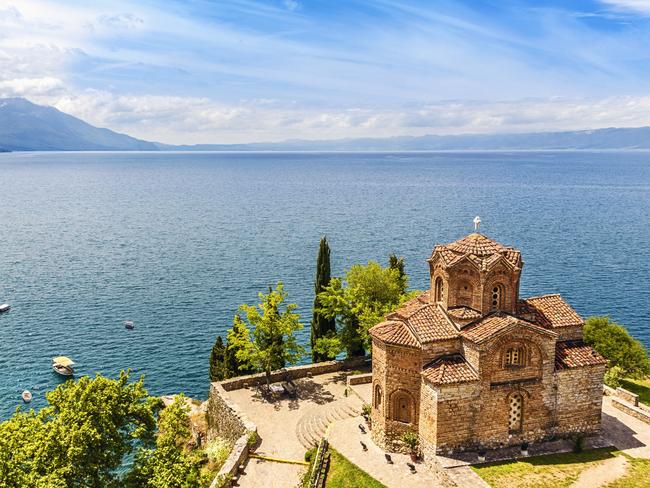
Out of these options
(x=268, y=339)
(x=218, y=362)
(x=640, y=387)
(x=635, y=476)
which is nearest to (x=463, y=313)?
(x=635, y=476)

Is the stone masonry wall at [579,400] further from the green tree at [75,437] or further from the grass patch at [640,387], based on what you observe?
the green tree at [75,437]

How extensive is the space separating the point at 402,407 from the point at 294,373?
14055 mm

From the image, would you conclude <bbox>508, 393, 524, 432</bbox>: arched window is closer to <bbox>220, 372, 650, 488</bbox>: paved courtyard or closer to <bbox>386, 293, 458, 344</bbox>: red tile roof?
<bbox>220, 372, 650, 488</bbox>: paved courtyard

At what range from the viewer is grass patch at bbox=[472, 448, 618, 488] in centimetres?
2862

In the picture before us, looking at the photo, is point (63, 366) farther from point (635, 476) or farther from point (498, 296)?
point (635, 476)

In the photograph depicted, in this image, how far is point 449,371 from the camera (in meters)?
30.6

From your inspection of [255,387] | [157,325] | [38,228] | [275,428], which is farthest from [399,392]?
[38,228]

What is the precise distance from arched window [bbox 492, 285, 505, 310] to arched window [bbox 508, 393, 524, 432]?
5.38 metres

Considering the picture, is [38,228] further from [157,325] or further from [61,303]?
[157,325]

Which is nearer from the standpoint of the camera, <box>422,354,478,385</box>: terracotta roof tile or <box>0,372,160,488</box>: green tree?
<box>0,372,160,488</box>: green tree

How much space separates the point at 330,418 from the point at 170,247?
234 feet

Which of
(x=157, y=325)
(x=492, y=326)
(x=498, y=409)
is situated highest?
(x=492, y=326)

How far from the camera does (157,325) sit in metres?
64.9

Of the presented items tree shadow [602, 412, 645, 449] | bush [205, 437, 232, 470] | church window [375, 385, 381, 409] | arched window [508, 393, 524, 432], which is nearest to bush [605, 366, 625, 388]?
tree shadow [602, 412, 645, 449]
